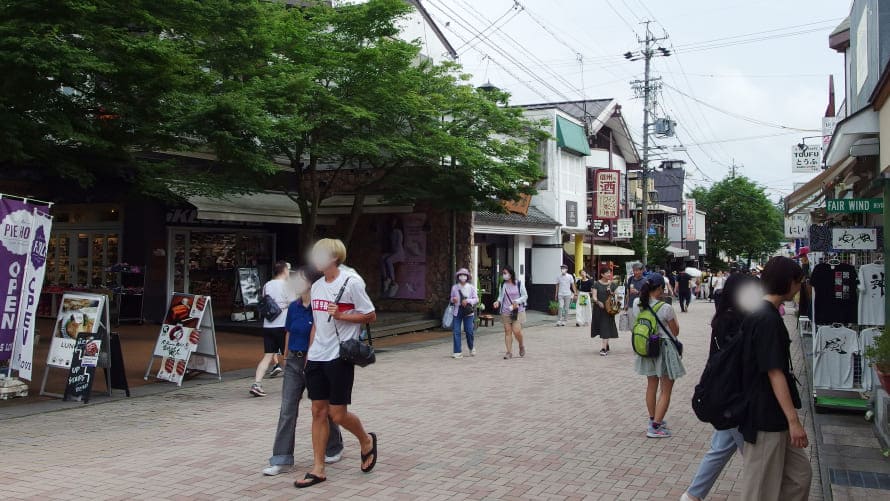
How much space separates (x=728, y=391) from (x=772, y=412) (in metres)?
0.23

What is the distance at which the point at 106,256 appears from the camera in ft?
59.0

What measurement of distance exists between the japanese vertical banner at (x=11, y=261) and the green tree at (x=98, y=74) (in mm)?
746

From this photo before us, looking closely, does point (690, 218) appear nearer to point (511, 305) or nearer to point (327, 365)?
point (511, 305)

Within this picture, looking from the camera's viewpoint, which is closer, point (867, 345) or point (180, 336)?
point (867, 345)

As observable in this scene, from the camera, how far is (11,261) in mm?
8047

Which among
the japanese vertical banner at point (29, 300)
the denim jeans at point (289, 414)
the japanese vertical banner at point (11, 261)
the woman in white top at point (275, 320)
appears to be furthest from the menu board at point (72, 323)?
the denim jeans at point (289, 414)

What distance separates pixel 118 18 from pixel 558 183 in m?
19.4

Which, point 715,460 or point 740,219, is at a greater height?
point 740,219

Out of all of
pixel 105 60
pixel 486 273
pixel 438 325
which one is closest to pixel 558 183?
pixel 486 273

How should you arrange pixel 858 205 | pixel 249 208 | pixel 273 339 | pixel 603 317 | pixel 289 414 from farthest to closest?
pixel 249 208, pixel 603 317, pixel 273 339, pixel 858 205, pixel 289 414

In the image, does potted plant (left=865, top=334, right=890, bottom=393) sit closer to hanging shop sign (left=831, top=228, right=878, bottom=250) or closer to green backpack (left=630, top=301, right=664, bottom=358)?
green backpack (left=630, top=301, right=664, bottom=358)

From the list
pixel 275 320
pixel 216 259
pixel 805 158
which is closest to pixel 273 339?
pixel 275 320

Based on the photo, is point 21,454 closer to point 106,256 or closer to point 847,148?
point 847,148

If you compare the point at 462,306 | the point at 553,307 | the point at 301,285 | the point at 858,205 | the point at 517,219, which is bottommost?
the point at 553,307
